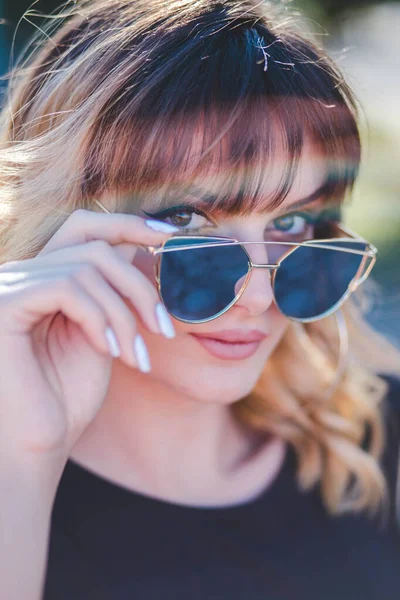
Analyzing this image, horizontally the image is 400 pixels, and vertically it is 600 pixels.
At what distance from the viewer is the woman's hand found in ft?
3.49

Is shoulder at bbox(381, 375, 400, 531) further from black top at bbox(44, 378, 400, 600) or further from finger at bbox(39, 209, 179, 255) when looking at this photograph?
finger at bbox(39, 209, 179, 255)

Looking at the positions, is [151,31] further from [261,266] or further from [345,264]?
[345,264]

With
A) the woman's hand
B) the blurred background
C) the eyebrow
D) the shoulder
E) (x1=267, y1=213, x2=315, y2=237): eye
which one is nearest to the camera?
the woman's hand

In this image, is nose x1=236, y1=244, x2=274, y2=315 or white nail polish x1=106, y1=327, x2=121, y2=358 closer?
white nail polish x1=106, y1=327, x2=121, y2=358

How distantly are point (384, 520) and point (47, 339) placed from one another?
1.02 meters

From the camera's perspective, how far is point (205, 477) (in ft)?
5.20

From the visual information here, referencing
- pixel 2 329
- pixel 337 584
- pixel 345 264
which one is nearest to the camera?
pixel 2 329

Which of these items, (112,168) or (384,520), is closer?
(112,168)

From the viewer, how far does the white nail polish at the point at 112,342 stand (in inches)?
42.4

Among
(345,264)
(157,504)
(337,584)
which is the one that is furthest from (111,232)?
(337,584)

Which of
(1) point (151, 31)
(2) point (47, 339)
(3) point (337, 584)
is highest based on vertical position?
(1) point (151, 31)

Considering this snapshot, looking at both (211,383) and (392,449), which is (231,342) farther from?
(392,449)

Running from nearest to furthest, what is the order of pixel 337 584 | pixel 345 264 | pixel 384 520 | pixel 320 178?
pixel 320 178
pixel 345 264
pixel 337 584
pixel 384 520

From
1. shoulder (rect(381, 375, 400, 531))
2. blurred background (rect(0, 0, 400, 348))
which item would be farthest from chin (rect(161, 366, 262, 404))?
blurred background (rect(0, 0, 400, 348))
